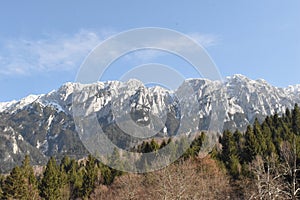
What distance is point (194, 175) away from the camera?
1658 inches

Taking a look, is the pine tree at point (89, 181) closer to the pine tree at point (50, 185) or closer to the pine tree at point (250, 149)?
the pine tree at point (50, 185)

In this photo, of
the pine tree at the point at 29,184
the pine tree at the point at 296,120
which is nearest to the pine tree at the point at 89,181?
the pine tree at the point at 29,184

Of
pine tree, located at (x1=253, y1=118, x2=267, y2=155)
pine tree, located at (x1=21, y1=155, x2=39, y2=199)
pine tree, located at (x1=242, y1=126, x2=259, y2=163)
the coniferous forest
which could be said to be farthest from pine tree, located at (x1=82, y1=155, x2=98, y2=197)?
pine tree, located at (x1=253, y1=118, x2=267, y2=155)

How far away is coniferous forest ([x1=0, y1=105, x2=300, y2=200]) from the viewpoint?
134ft

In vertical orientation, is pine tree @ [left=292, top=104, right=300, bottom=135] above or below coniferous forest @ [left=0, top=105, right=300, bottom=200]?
above

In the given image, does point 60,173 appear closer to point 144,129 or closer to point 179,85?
point 144,129

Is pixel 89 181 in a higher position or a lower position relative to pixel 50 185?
higher

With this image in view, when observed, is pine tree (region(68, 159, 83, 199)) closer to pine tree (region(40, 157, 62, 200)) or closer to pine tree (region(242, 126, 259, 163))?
pine tree (region(40, 157, 62, 200))

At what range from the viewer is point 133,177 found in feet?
161

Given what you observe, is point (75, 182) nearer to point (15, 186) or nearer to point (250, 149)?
point (15, 186)

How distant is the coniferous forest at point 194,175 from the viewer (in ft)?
134

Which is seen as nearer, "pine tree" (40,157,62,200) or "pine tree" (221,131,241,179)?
"pine tree" (221,131,241,179)

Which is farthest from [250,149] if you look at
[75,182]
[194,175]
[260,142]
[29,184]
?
[29,184]

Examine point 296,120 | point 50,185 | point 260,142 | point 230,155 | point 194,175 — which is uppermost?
point 296,120
